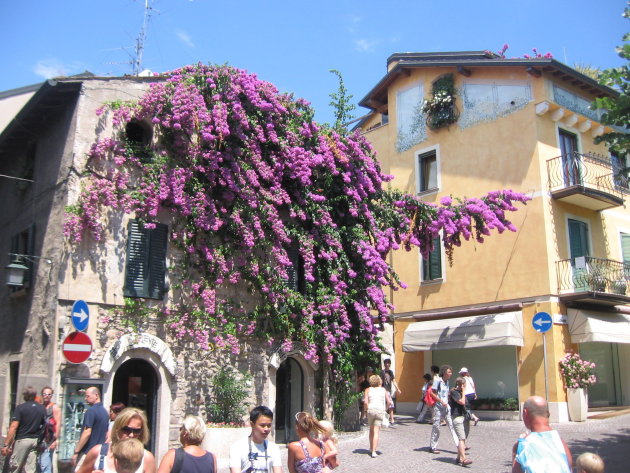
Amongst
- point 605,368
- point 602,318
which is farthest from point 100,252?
point 605,368

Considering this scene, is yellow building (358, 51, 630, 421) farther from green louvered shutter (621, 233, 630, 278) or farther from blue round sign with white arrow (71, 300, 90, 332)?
blue round sign with white arrow (71, 300, 90, 332)

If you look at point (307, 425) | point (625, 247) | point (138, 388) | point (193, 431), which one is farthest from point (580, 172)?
point (193, 431)

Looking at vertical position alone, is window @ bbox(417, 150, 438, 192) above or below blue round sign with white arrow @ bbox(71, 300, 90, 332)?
above

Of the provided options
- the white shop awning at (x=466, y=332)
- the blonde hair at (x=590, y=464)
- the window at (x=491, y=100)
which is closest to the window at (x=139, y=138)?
the blonde hair at (x=590, y=464)

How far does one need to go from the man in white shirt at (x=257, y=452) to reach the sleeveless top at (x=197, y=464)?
40 centimetres

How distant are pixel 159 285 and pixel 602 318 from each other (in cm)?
1372

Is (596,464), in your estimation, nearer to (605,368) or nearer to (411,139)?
(605,368)

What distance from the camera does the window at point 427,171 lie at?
22797 mm

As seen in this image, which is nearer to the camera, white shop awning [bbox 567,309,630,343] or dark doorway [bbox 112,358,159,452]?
dark doorway [bbox 112,358,159,452]

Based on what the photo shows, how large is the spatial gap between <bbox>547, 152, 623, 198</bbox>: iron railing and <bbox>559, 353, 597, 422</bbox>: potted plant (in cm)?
539

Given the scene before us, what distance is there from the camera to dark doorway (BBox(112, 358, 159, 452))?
12305mm

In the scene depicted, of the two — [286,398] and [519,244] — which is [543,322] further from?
[286,398]

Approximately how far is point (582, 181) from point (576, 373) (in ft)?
19.5

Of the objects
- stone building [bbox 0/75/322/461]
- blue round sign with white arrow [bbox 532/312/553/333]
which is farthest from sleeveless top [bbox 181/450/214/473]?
blue round sign with white arrow [bbox 532/312/553/333]
